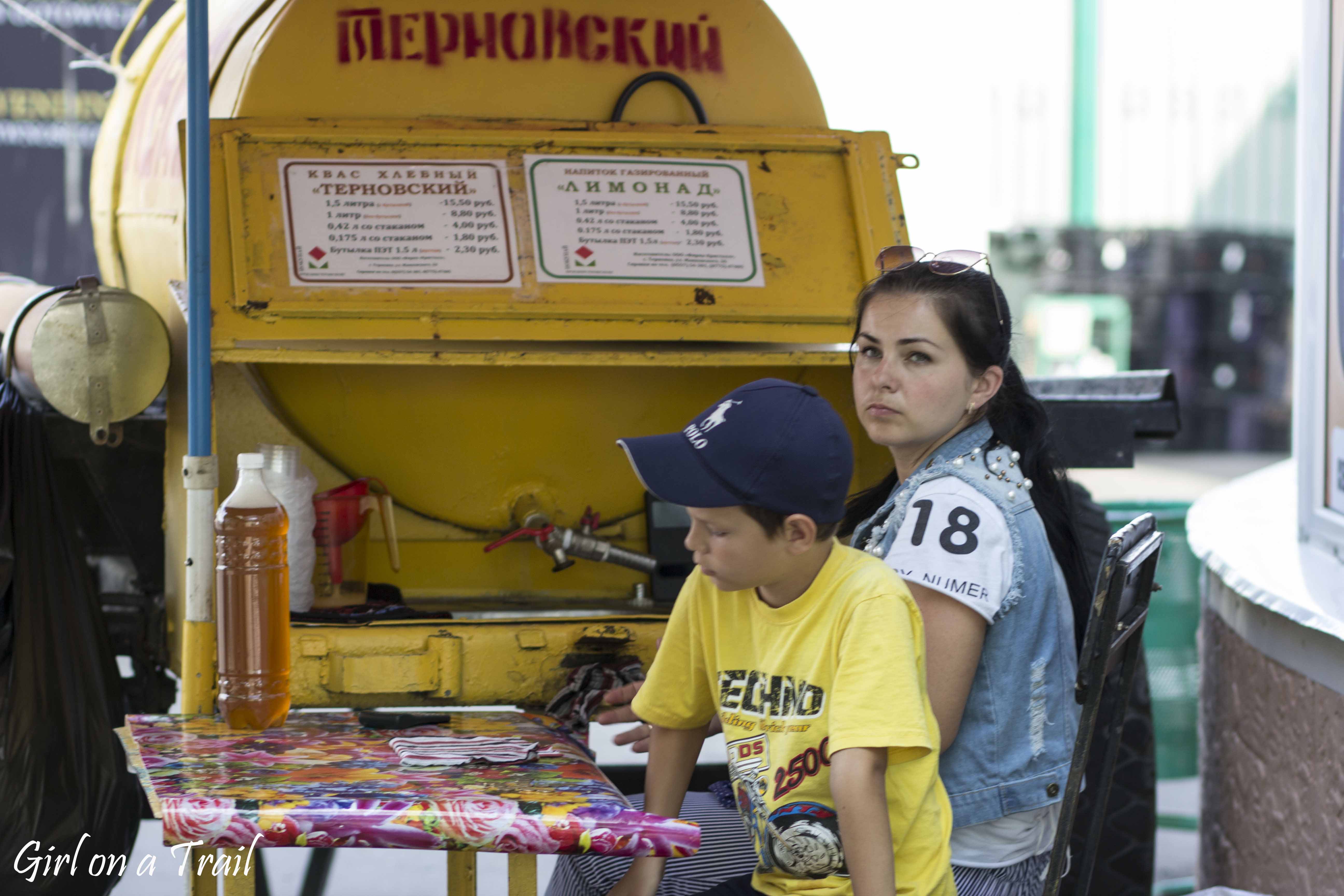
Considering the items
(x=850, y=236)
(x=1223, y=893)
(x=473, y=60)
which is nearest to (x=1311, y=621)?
(x=1223, y=893)

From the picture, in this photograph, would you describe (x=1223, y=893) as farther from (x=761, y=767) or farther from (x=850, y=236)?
(x=850, y=236)

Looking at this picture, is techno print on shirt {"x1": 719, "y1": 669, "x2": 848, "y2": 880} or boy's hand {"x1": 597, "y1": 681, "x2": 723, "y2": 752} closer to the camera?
techno print on shirt {"x1": 719, "y1": 669, "x2": 848, "y2": 880}

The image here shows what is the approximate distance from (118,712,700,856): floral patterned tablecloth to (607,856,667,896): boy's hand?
0.30ft

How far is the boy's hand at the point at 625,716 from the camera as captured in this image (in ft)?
6.59

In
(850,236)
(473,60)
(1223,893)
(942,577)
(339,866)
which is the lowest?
(339,866)

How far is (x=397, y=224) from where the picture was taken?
225cm

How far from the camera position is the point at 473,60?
2408 millimetres

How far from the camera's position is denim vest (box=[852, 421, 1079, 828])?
1.64 metres

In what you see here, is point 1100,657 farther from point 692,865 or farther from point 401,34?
point 401,34

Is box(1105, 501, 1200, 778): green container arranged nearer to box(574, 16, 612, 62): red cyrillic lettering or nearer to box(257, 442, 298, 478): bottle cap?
box(574, 16, 612, 62): red cyrillic lettering

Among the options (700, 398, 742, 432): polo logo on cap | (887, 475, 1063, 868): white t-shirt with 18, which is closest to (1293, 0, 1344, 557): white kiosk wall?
(887, 475, 1063, 868): white t-shirt with 18

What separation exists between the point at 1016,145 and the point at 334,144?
12.7m

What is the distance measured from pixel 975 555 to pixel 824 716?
Result: 29cm

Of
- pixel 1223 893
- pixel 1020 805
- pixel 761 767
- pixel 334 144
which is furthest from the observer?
pixel 334 144
